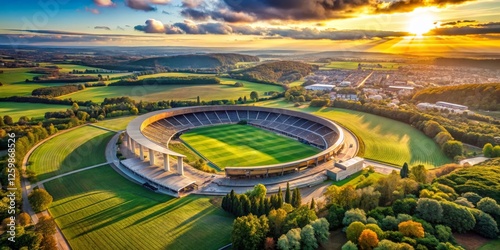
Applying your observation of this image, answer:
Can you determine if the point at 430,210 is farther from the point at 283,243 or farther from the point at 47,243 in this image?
the point at 47,243

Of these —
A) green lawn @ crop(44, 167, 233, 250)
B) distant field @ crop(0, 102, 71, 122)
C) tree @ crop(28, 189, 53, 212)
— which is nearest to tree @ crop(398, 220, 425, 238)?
green lawn @ crop(44, 167, 233, 250)

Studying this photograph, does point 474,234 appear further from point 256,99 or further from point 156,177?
point 256,99

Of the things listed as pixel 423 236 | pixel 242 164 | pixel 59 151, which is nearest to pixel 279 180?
pixel 242 164

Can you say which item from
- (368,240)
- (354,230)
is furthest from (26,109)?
(368,240)

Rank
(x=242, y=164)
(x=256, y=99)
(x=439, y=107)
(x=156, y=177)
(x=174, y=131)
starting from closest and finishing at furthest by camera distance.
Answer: (x=156, y=177)
(x=242, y=164)
(x=174, y=131)
(x=439, y=107)
(x=256, y=99)

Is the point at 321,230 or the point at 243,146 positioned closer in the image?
the point at 321,230
